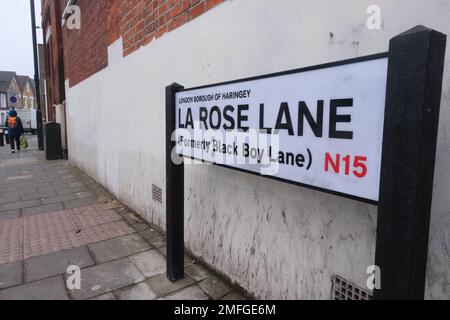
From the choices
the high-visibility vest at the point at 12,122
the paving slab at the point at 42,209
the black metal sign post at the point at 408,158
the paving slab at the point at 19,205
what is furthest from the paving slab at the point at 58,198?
the high-visibility vest at the point at 12,122

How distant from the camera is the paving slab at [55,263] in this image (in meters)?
2.71

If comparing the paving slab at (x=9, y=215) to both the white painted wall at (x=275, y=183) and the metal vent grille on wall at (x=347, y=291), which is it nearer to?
the white painted wall at (x=275, y=183)

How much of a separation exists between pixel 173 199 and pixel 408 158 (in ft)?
5.72

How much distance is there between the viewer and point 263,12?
202 cm

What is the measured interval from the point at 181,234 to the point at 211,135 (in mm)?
950

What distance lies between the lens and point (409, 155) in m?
0.98

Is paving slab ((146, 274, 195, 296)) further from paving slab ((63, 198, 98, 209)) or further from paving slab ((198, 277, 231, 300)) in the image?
paving slab ((63, 198, 98, 209))

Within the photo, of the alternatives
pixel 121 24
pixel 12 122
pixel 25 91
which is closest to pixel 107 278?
pixel 121 24

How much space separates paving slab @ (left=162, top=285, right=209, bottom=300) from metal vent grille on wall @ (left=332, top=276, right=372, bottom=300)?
1010mm

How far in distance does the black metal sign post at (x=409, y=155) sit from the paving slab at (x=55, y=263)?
2648 millimetres

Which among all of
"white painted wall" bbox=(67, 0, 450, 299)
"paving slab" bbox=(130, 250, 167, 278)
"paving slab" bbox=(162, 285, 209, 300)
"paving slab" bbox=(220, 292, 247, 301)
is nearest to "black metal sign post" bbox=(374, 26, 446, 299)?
"white painted wall" bbox=(67, 0, 450, 299)
